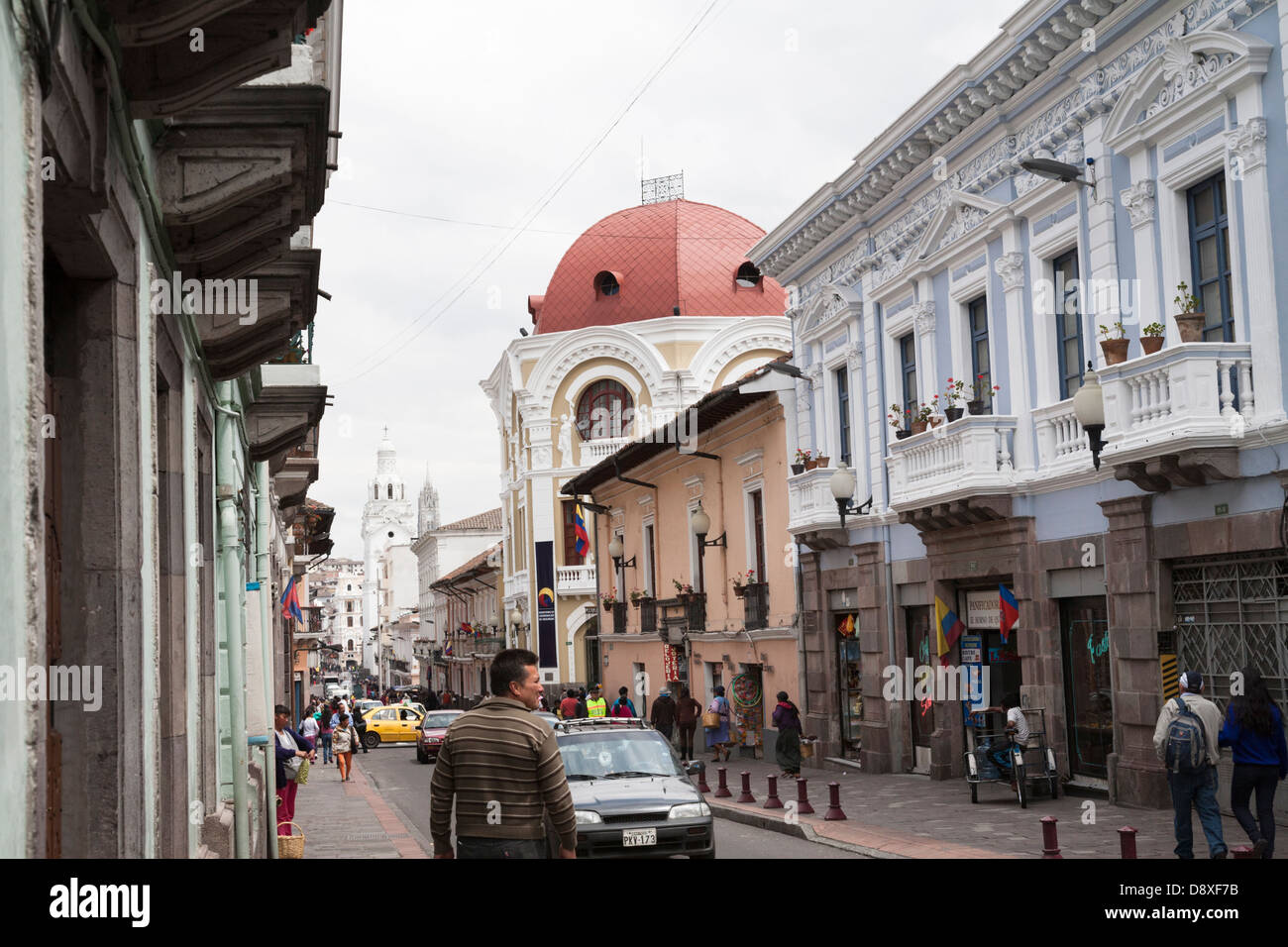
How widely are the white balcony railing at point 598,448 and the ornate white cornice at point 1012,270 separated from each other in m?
31.2

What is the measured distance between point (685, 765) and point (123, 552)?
31.9 feet

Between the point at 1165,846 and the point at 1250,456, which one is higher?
the point at 1250,456

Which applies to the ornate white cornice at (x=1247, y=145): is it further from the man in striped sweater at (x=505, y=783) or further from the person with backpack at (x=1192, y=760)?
the man in striped sweater at (x=505, y=783)

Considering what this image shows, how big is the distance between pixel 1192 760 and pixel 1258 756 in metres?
0.59

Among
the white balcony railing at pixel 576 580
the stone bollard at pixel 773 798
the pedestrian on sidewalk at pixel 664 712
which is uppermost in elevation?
the white balcony railing at pixel 576 580

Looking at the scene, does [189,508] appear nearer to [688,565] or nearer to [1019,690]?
[1019,690]

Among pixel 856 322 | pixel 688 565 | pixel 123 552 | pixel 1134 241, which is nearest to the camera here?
pixel 123 552

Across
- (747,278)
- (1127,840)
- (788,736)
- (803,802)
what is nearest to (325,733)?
(788,736)

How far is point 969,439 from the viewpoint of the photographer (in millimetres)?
19484

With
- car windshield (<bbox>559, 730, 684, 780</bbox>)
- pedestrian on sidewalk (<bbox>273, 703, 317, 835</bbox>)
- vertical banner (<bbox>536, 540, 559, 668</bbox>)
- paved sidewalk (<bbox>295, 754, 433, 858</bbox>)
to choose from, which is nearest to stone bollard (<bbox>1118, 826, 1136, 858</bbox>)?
car windshield (<bbox>559, 730, 684, 780</bbox>)

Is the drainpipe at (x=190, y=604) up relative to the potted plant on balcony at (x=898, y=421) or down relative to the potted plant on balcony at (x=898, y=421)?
down

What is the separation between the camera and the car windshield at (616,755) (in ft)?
45.7

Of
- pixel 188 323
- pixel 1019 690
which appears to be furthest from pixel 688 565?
pixel 188 323

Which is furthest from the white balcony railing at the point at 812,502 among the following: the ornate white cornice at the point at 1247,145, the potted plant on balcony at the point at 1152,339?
the ornate white cornice at the point at 1247,145
